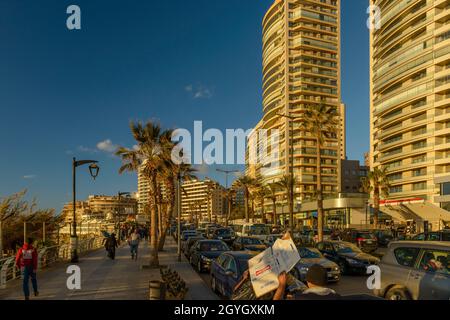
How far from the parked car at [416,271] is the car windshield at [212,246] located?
10780 mm

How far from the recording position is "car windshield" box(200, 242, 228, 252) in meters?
19.0

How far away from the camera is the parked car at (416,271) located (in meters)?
7.71

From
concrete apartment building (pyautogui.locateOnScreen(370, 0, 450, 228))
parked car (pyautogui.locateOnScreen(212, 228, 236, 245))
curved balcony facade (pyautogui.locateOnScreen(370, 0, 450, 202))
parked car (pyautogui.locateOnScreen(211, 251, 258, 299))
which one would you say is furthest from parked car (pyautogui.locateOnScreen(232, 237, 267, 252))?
curved balcony facade (pyautogui.locateOnScreen(370, 0, 450, 202))

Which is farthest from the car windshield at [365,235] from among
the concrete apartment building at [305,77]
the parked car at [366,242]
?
the concrete apartment building at [305,77]

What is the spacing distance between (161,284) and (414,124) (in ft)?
206

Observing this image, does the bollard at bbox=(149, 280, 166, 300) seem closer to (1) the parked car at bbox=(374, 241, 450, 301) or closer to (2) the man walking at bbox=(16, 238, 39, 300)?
(2) the man walking at bbox=(16, 238, 39, 300)

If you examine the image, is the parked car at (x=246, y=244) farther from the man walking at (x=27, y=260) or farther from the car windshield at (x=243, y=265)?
the man walking at (x=27, y=260)

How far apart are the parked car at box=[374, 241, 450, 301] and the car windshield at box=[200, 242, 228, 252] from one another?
10780mm

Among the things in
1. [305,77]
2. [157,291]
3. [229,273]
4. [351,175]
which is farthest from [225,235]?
[351,175]

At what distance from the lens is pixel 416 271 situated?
8.27 m

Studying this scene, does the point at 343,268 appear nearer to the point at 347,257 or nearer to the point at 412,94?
the point at 347,257

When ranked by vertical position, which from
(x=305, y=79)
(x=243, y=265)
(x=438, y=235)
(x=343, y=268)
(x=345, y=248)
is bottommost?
(x=343, y=268)

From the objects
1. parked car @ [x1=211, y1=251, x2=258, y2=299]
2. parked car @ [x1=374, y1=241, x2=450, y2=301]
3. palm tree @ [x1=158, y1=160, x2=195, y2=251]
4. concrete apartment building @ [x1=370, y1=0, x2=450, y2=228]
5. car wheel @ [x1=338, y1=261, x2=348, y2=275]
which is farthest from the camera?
concrete apartment building @ [x1=370, y1=0, x2=450, y2=228]

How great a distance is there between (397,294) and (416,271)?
73 cm
